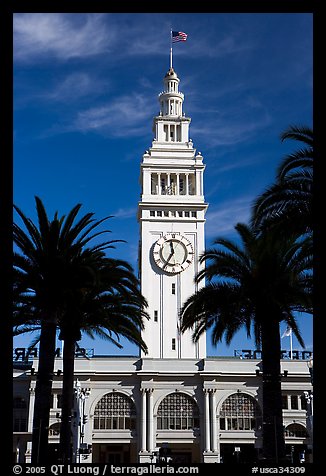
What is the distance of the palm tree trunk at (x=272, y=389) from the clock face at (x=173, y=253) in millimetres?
53646

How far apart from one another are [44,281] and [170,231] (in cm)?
5495

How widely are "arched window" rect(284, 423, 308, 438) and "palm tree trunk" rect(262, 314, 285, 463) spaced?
47994 millimetres

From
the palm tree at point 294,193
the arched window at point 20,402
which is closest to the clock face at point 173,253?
the arched window at point 20,402

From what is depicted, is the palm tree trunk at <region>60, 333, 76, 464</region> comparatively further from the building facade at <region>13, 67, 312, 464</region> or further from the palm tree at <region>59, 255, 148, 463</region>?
the building facade at <region>13, 67, 312, 464</region>

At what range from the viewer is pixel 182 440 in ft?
256

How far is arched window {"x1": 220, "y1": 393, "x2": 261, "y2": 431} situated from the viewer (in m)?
78.2

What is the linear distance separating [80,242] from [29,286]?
10.5ft

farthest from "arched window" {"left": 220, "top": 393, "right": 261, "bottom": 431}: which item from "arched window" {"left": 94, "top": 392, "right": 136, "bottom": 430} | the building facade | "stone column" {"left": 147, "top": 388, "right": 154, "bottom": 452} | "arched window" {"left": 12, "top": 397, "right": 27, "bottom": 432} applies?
"arched window" {"left": 12, "top": 397, "right": 27, "bottom": 432}

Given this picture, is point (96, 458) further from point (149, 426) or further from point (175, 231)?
point (175, 231)

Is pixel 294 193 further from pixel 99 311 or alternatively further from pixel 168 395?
pixel 168 395

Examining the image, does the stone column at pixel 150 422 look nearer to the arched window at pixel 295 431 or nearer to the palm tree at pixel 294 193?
the arched window at pixel 295 431

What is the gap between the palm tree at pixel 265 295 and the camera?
31438mm

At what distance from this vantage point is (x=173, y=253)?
86375mm
